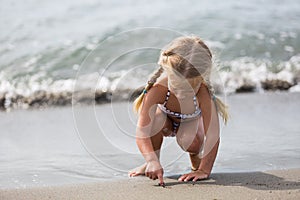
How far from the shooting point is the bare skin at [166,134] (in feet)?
10.2

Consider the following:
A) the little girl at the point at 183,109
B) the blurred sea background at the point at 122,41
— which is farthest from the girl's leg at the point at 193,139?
the blurred sea background at the point at 122,41

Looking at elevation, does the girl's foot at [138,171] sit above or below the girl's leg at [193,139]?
below

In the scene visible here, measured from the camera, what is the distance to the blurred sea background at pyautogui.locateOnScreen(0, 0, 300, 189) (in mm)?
3656

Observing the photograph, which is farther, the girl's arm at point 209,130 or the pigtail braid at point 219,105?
the pigtail braid at point 219,105

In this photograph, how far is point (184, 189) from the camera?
2.92 meters

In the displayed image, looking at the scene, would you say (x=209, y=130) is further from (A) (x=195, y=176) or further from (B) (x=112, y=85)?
(B) (x=112, y=85)

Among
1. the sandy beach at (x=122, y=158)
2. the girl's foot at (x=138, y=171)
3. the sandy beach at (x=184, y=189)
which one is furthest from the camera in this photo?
the girl's foot at (x=138, y=171)

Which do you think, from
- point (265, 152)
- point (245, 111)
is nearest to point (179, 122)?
point (265, 152)

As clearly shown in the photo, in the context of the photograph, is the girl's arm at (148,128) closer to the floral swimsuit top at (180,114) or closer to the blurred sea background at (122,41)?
the floral swimsuit top at (180,114)

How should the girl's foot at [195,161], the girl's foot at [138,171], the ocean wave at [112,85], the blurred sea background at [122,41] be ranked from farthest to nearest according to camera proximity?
the blurred sea background at [122,41], the ocean wave at [112,85], the girl's foot at [195,161], the girl's foot at [138,171]

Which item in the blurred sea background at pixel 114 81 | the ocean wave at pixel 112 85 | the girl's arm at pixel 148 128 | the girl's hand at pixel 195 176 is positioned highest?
the girl's arm at pixel 148 128

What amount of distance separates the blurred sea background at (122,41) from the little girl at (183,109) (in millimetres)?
2574

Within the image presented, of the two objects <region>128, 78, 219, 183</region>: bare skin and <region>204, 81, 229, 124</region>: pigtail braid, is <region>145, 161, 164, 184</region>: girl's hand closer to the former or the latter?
<region>128, 78, 219, 183</region>: bare skin

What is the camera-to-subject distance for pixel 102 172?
3.44 metres
